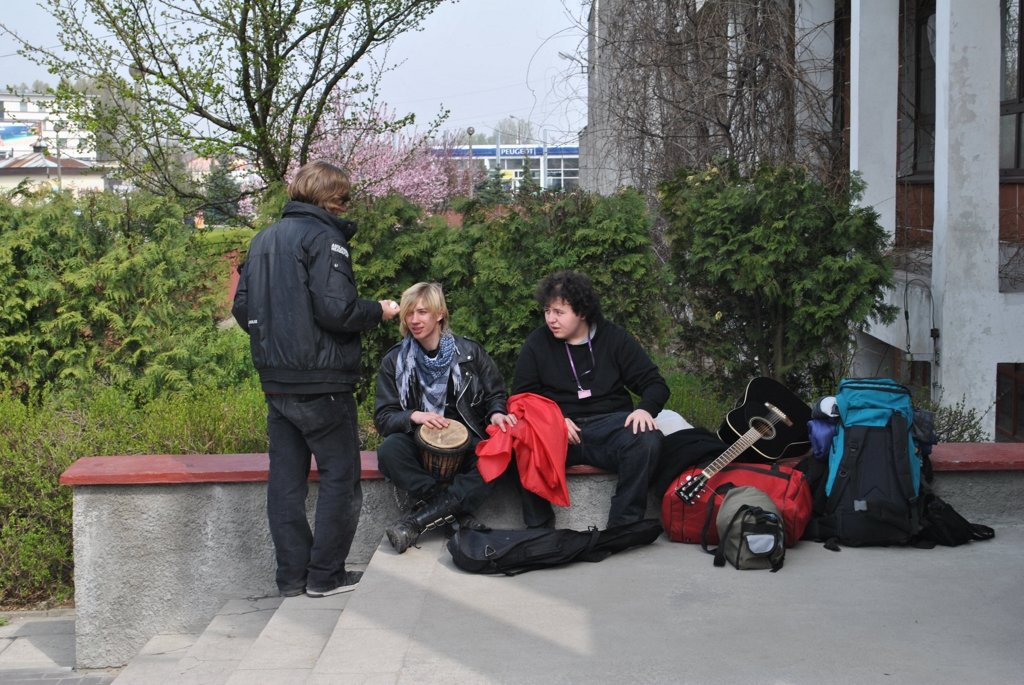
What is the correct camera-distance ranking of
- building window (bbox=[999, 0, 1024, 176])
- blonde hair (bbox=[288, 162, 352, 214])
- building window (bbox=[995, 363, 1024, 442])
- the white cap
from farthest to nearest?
building window (bbox=[999, 0, 1024, 176])
building window (bbox=[995, 363, 1024, 442])
the white cap
blonde hair (bbox=[288, 162, 352, 214])

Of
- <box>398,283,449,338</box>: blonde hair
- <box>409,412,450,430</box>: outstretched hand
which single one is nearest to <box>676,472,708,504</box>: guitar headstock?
<box>409,412,450,430</box>: outstretched hand

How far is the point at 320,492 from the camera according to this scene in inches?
208

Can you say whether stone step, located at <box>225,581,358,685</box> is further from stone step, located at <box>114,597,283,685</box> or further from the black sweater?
the black sweater

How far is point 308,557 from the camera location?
5371 mm

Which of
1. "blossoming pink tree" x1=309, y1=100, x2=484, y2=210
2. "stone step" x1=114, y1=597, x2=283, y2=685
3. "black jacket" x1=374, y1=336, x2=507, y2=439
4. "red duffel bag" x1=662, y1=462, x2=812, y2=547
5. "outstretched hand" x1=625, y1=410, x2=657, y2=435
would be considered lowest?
"stone step" x1=114, y1=597, x2=283, y2=685

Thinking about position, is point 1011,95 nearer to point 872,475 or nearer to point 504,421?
point 872,475

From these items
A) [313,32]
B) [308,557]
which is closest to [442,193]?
[313,32]

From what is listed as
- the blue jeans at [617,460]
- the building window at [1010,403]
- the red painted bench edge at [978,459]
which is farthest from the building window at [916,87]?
the blue jeans at [617,460]

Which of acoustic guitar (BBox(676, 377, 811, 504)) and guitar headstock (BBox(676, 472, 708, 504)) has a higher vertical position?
acoustic guitar (BBox(676, 377, 811, 504))

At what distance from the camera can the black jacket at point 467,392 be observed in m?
5.75

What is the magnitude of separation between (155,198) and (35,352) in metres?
1.32

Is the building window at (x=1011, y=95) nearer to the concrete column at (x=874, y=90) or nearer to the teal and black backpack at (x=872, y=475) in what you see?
the concrete column at (x=874, y=90)

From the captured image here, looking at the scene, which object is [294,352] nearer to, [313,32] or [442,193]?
[313,32]

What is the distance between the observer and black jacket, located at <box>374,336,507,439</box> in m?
5.75
